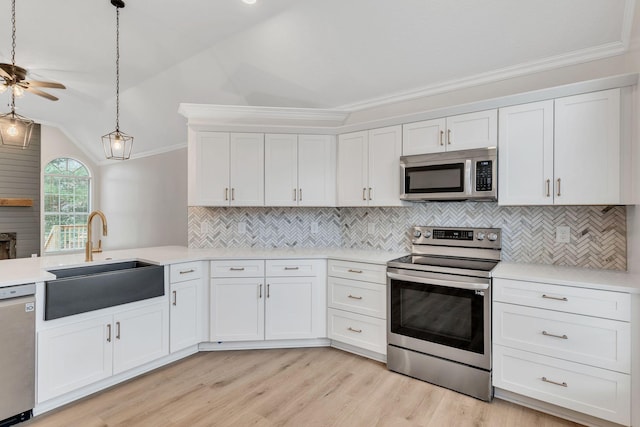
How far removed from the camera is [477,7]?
7.75 feet

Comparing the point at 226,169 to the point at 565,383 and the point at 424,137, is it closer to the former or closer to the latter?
the point at 424,137

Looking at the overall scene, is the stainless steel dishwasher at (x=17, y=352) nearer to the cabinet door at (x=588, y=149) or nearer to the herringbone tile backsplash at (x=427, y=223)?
the herringbone tile backsplash at (x=427, y=223)

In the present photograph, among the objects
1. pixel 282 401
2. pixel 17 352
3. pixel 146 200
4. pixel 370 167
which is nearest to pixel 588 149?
pixel 370 167

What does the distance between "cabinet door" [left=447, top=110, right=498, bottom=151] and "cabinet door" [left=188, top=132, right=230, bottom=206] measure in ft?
7.23

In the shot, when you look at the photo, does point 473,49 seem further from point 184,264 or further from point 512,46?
point 184,264

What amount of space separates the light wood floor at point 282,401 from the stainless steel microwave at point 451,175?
4.96ft

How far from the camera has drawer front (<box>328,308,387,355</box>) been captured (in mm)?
2842

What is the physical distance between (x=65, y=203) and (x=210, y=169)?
5506mm

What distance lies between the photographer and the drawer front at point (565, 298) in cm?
188

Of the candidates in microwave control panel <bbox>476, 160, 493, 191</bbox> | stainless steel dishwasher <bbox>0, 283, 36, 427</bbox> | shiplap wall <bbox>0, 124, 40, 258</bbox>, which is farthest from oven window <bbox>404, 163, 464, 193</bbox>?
shiplap wall <bbox>0, 124, 40, 258</bbox>

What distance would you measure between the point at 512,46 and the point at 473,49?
0.28 meters

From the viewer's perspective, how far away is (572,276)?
2.15m

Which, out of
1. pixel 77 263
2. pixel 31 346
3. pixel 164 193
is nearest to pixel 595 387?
pixel 31 346

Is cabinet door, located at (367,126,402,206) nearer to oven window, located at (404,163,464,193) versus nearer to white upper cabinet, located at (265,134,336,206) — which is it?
oven window, located at (404,163,464,193)
